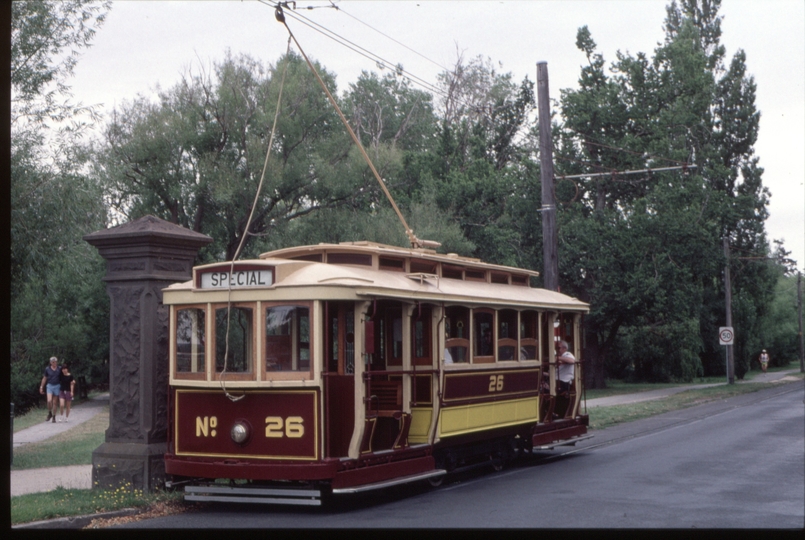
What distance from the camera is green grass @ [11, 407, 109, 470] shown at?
1620 cm

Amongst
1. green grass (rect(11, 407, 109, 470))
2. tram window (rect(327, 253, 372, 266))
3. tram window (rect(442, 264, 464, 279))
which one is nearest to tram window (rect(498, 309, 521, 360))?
tram window (rect(442, 264, 464, 279))

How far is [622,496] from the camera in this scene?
415 inches

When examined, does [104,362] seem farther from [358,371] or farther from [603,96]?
[358,371]

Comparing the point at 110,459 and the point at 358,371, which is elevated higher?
the point at 358,371

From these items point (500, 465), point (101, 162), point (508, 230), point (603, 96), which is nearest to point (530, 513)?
point (500, 465)

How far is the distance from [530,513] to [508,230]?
2446 cm

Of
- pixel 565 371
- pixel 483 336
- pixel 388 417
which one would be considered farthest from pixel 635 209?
pixel 388 417

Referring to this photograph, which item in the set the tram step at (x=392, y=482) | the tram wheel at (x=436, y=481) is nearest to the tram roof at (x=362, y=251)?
the tram step at (x=392, y=482)

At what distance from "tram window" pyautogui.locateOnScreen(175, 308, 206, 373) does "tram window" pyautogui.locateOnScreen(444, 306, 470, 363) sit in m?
3.30

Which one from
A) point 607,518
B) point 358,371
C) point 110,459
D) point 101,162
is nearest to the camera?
point 607,518

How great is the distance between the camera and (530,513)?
32.7 ft

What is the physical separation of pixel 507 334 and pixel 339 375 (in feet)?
14.0

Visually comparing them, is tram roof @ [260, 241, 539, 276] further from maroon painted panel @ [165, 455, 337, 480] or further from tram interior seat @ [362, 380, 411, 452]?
maroon painted panel @ [165, 455, 337, 480]

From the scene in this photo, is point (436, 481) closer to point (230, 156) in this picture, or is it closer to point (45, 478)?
point (45, 478)
